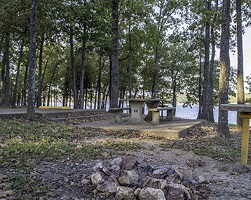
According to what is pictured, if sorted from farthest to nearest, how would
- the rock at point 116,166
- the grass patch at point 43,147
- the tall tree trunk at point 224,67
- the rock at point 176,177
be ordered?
1. the tall tree trunk at point 224,67
2. the grass patch at point 43,147
3. the rock at point 116,166
4. the rock at point 176,177

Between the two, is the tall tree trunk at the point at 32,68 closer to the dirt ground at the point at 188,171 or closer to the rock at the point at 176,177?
the dirt ground at the point at 188,171

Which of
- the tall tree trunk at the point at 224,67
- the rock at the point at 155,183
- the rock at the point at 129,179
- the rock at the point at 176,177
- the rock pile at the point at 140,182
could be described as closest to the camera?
the rock pile at the point at 140,182

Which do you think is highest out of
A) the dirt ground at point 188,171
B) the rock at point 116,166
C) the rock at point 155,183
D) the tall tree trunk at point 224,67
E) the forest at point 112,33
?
the forest at point 112,33

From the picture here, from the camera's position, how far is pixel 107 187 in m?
3.03

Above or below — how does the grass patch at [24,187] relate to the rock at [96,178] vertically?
below

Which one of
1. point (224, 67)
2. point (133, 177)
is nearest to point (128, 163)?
point (133, 177)

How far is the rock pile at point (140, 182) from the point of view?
9.36 feet

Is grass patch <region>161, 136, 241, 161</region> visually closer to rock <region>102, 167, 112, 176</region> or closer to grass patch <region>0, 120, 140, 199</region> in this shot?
grass patch <region>0, 120, 140, 199</region>

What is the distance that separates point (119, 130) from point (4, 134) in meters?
3.20

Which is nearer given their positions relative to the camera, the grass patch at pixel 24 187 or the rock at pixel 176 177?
the grass patch at pixel 24 187

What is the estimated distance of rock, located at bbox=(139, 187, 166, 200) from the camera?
108 inches

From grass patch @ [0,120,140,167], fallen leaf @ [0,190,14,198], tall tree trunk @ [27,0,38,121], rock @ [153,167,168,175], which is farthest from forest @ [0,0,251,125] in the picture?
fallen leaf @ [0,190,14,198]

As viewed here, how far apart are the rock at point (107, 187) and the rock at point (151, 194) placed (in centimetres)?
36

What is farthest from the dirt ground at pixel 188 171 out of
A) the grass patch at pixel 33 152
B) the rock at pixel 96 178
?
the grass patch at pixel 33 152
